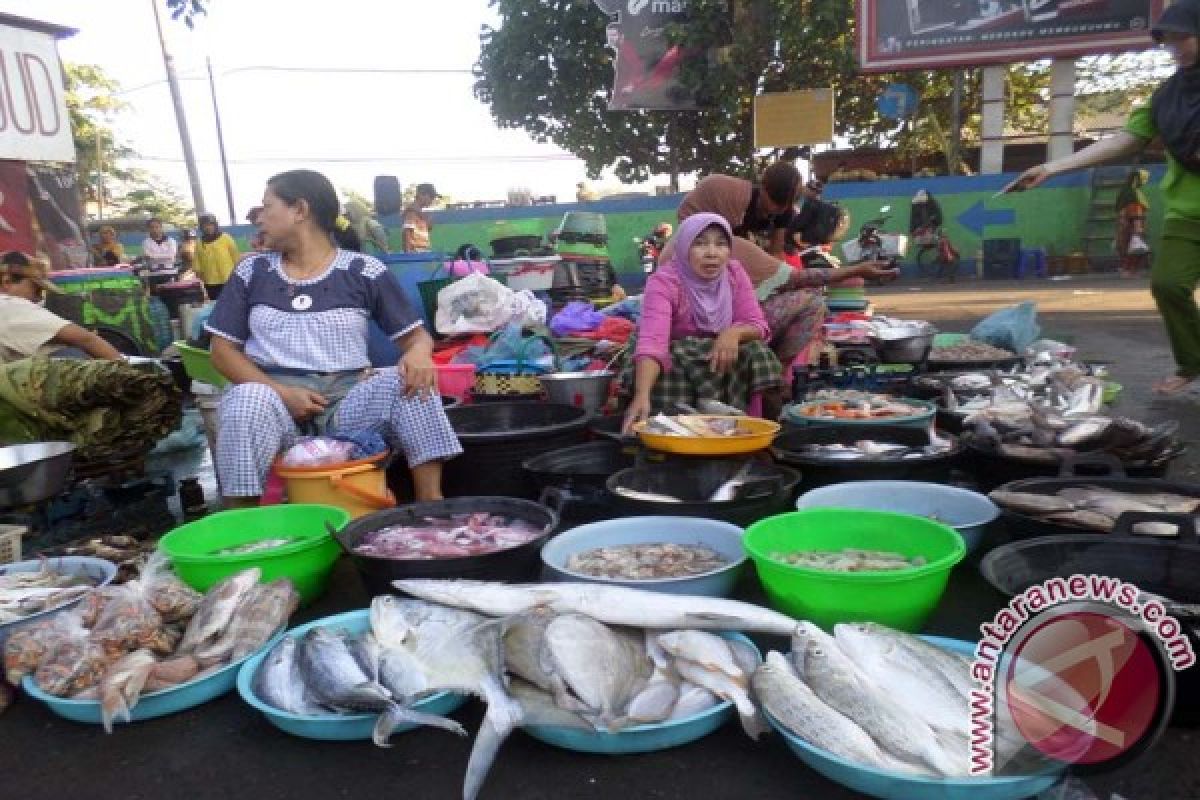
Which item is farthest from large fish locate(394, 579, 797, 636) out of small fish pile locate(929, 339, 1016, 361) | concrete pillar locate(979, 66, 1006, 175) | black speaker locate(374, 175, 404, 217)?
concrete pillar locate(979, 66, 1006, 175)

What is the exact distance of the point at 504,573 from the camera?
2.41m

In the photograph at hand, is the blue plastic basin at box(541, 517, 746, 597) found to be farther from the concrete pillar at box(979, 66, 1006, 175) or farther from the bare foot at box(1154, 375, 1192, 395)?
the concrete pillar at box(979, 66, 1006, 175)

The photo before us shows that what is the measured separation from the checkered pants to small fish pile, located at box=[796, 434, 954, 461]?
1.46m

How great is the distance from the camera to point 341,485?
117 inches

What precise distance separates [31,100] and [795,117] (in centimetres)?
1249

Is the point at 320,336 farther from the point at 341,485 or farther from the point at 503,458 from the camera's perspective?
the point at 503,458

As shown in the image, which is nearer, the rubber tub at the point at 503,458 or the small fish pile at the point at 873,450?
the small fish pile at the point at 873,450

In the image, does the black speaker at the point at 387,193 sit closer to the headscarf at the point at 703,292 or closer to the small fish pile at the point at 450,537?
the headscarf at the point at 703,292

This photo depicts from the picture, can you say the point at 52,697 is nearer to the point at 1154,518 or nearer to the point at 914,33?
the point at 1154,518

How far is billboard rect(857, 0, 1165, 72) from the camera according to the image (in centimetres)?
1466

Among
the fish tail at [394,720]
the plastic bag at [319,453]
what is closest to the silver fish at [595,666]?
the fish tail at [394,720]

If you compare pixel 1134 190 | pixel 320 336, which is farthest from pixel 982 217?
pixel 320 336

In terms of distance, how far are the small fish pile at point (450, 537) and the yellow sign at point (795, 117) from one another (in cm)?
1485

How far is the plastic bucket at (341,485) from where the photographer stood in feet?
9.80
